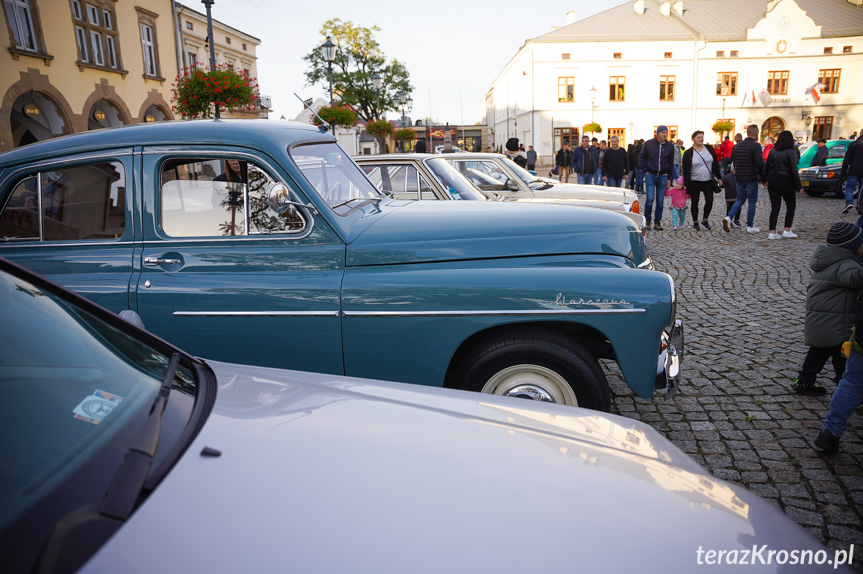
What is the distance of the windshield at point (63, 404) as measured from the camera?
3.74 ft

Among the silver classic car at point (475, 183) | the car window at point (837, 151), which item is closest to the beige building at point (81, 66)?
the silver classic car at point (475, 183)

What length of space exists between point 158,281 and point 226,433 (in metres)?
2.04

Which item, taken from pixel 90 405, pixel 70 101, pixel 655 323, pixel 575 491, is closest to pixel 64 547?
pixel 90 405

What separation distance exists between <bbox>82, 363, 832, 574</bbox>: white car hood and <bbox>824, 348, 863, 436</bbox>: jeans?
7.15 feet

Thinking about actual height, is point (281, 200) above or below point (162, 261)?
above

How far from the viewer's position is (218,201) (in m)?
3.44

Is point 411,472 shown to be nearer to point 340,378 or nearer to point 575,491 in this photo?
point 575,491

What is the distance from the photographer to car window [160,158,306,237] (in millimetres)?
3354

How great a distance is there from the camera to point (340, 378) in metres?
2.11

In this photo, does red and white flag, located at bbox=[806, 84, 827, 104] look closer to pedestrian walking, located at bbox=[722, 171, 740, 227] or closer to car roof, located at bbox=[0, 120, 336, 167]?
pedestrian walking, located at bbox=[722, 171, 740, 227]

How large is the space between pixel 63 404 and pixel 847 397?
383 cm

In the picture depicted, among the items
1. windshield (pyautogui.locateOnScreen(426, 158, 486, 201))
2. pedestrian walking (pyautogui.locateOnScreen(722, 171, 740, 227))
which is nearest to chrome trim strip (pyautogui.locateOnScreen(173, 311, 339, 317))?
windshield (pyautogui.locateOnScreen(426, 158, 486, 201))

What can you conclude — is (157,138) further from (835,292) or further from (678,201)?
(678,201)

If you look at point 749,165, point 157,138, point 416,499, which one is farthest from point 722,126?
point 416,499
